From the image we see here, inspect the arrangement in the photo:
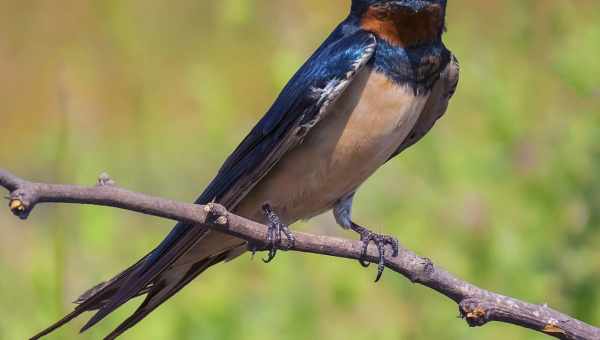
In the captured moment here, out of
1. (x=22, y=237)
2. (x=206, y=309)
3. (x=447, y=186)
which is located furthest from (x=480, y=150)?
(x=22, y=237)

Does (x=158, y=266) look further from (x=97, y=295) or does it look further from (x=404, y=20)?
(x=404, y=20)

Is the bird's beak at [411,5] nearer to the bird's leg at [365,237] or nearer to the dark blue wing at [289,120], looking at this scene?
the dark blue wing at [289,120]

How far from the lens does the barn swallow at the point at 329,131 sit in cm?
302

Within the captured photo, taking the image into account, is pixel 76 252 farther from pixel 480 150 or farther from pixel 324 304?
pixel 480 150

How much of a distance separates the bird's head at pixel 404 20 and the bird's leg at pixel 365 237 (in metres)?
0.46

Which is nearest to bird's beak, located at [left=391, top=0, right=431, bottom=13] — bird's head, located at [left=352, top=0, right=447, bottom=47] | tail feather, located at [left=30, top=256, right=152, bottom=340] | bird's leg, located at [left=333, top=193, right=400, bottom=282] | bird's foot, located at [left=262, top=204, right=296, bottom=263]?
bird's head, located at [left=352, top=0, right=447, bottom=47]

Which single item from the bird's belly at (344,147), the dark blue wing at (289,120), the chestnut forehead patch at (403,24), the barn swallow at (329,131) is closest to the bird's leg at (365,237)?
the barn swallow at (329,131)

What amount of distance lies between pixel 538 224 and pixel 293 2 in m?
1.19

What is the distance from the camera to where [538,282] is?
3.79 m

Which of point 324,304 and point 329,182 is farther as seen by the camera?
point 324,304

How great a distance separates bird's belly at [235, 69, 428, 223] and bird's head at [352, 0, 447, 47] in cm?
13

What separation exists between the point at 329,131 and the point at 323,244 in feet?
2.10

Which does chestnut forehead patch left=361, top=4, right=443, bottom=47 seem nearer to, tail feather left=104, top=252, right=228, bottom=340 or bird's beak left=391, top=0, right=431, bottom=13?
bird's beak left=391, top=0, right=431, bottom=13

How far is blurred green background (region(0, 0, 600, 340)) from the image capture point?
380 centimetres
